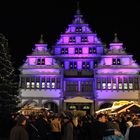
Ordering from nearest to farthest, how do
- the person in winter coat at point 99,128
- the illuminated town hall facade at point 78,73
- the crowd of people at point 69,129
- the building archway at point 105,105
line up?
the crowd of people at point 69,129 → the person in winter coat at point 99,128 → the illuminated town hall facade at point 78,73 → the building archway at point 105,105

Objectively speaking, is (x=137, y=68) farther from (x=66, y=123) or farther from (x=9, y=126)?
(x=66, y=123)

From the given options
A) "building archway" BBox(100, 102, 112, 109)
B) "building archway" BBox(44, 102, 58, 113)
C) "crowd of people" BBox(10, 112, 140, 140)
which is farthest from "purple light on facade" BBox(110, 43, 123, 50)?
"crowd of people" BBox(10, 112, 140, 140)

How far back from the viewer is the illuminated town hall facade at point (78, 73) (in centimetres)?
3897

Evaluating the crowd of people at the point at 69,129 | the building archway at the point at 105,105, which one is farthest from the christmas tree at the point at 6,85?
the building archway at the point at 105,105

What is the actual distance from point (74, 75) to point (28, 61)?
642cm

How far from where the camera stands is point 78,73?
40.3m

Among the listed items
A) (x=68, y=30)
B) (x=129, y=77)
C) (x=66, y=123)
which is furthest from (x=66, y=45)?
(x=66, y=123)

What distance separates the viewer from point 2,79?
26297 mm

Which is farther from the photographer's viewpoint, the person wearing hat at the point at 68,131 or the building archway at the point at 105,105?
the building archway at the point at 105,105

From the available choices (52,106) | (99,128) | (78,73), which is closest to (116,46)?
(78,73)

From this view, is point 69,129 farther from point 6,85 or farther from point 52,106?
point 52,106

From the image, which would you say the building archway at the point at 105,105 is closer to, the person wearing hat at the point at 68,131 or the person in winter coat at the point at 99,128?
the person in winter coat at the point at 99,128

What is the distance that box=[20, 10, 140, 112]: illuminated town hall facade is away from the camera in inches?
1534

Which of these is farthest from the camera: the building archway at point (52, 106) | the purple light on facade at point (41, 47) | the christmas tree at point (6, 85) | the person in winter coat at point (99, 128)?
the purple light on facade at point (41, 47)
